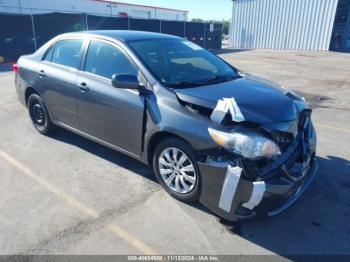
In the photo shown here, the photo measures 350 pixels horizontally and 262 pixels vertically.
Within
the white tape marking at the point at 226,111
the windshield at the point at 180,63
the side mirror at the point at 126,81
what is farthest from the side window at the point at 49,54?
the white tape marking at the point at 226,111

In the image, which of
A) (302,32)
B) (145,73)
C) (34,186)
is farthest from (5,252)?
(302,32)

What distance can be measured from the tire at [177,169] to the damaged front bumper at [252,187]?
148mm

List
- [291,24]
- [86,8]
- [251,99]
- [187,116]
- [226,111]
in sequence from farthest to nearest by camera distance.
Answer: [86,8]
[291,24]
[251,99]
[187,116]
[226,111]

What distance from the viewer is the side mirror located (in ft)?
11.0

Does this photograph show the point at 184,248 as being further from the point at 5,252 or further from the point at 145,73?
the point at 145,73

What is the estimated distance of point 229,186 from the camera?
9.00ft

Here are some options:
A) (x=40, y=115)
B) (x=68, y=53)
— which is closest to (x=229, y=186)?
(x=68, y=53)

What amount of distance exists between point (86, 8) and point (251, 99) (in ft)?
110

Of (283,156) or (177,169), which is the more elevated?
(283,156)

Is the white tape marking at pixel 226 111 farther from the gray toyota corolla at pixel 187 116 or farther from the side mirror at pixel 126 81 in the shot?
the side mirror at pixel 126 81

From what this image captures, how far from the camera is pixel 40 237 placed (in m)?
2.88

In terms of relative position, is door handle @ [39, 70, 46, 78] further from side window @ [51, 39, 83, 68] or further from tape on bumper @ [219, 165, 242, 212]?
tape on bumper @ [219, 165, 242, 212]

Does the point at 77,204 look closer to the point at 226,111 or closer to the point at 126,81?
the point at 126,81

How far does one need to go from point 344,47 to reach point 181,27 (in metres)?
16.2
